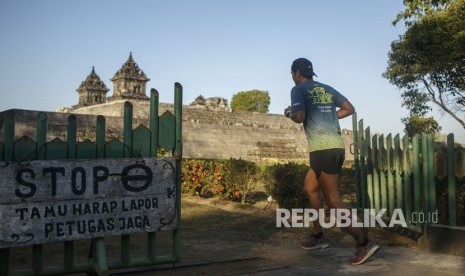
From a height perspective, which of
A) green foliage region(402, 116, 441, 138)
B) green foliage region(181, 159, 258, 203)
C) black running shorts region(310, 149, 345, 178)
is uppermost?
green foliage region(402, 116, 441, 138)

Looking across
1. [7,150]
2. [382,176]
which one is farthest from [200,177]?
[7,150]

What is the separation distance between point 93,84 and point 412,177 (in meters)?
49.4

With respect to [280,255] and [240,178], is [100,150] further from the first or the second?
[240,178]

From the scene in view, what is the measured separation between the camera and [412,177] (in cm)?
520

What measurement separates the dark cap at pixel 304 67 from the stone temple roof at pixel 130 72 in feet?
133

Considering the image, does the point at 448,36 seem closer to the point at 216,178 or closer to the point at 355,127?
the point at 216,178

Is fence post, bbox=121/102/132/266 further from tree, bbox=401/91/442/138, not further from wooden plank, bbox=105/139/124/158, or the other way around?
tree, bbox=401/91/442/138

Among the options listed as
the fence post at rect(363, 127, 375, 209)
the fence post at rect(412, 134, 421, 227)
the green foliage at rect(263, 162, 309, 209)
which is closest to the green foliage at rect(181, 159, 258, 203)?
the green foliage at rect(263, 162, 309, 209)

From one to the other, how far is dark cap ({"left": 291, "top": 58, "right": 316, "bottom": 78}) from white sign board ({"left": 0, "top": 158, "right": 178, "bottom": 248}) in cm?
152

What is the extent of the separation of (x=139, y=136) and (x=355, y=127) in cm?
335

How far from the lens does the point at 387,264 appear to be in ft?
12.8

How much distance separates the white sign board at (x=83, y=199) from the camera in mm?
3105

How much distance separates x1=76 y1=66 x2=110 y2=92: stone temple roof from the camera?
50906 mm

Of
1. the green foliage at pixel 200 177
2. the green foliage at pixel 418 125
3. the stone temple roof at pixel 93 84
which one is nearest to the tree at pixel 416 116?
the green foliage at pixel 418 125
